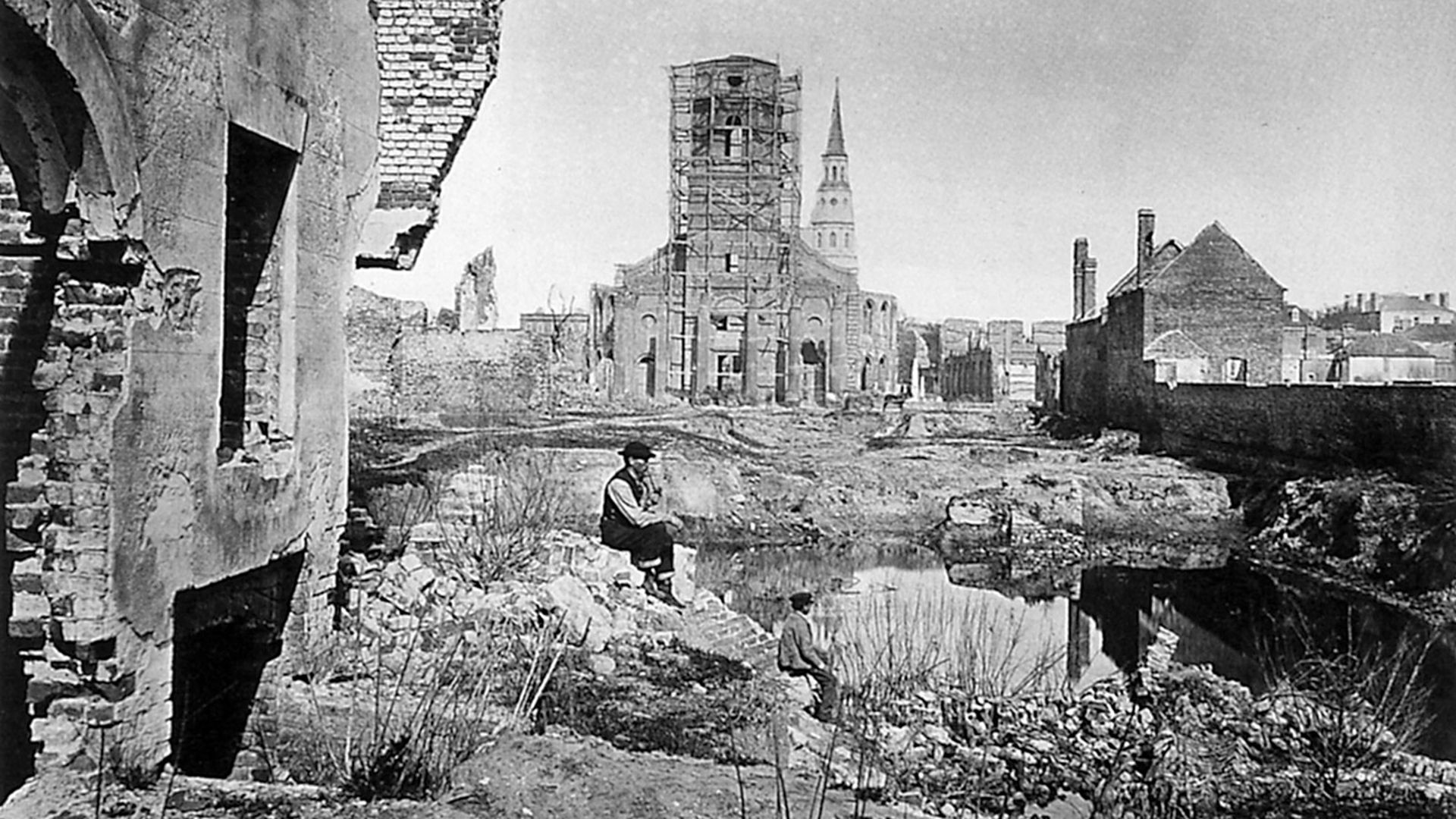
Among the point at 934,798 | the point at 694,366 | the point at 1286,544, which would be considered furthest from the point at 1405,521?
the point at 694,366

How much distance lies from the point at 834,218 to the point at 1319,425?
220 ft

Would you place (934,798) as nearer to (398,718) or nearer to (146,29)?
(398,718)

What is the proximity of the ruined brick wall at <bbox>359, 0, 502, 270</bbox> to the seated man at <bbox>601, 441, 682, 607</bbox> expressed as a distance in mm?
3211

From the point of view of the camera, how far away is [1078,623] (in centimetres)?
1487

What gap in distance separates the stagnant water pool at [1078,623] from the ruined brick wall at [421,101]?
4.78 metres

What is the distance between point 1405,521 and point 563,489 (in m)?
12.0

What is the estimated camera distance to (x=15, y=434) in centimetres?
555

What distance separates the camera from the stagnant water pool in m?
10.4

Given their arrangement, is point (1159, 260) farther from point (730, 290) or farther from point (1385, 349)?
point (730, 290)

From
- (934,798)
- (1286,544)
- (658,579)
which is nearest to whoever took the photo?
(934,798)

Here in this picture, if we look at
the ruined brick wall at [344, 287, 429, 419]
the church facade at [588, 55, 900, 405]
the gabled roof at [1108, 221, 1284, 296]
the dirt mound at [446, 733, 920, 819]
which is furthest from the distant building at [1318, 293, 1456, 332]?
the dirt mound at [446, 733, 920, 819]

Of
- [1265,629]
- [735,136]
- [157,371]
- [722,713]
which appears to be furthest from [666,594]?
[735,136]

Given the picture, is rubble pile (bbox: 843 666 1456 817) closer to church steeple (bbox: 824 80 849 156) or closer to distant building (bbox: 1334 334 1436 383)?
distant building (bbox: 1334 334 1436 383)

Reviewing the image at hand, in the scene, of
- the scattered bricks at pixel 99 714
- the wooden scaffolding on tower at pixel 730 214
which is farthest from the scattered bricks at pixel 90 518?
the wooden scaffolding on tower at pixel 730 214
